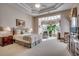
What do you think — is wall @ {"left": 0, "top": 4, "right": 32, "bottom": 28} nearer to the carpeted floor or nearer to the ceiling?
the ceiling

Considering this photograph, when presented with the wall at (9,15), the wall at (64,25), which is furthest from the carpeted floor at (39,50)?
the wall at (9,15)

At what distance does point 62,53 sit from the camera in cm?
220

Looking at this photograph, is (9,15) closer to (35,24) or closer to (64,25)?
(35,24)

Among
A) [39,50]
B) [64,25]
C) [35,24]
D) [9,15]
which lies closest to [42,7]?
[35,24]

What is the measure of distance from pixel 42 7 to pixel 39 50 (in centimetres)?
117

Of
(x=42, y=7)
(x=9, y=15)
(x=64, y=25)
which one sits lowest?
(x=64, y=25)

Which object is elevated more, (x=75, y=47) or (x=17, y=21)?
(x=17, y=21)

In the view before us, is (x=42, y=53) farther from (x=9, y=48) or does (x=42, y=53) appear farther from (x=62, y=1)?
(x=62, y=1)

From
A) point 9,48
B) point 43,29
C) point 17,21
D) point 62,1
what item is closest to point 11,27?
point 17,21

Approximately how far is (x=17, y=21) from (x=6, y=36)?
50 centimetres

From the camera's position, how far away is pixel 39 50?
7.47 feet

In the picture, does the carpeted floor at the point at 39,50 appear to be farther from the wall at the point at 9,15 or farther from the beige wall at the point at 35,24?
the wall at the point at 9,15

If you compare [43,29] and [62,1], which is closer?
[62,1]

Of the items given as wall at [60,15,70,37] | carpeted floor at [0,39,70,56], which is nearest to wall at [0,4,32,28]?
carpeted floor at [0,39,70,56]
